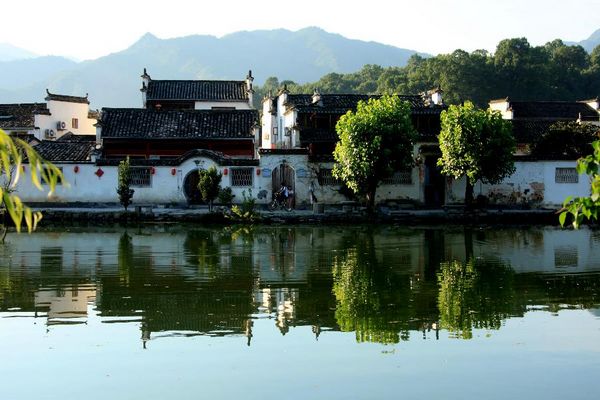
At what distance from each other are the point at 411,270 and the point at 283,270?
3008 mm

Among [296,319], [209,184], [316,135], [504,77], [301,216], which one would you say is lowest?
[296,319]

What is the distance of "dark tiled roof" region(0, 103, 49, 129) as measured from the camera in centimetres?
4925

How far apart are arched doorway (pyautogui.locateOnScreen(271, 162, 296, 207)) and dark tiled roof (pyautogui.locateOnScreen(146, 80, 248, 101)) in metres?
12.6

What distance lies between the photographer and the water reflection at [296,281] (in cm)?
1355

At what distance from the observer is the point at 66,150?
36312mm

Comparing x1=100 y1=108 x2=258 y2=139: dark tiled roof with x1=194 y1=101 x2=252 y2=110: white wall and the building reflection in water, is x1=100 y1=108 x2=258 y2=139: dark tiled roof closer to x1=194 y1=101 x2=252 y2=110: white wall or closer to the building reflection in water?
x1=194 y1=101 x2=252 y2=110: white wall

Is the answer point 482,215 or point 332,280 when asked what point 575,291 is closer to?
point 332,280

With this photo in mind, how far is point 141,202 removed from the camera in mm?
35250

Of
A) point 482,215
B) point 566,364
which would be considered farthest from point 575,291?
point 482,215

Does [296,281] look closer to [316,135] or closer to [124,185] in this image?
[124,185]

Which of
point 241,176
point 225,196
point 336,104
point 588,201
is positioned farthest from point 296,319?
point 336,104

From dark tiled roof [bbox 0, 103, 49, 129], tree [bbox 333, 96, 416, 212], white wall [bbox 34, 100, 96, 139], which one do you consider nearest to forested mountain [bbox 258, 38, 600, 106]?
white wall [bbox 34, 100, 96, 139]

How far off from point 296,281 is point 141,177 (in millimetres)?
19255

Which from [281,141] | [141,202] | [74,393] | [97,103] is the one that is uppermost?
[97,103]
